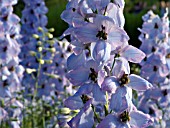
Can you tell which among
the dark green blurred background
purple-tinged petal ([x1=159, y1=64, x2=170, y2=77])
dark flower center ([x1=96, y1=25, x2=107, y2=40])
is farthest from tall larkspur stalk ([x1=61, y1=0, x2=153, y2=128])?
the dark green blurred background

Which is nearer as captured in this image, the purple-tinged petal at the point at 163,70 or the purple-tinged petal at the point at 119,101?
the purple-tinged petal at the point at 119,101

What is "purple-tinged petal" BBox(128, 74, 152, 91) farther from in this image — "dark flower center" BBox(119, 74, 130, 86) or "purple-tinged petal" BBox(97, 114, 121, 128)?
"purple-tinged petal" BBox(97, 114, 121, 128)

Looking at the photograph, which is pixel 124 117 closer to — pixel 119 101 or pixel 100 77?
pixel 119 101

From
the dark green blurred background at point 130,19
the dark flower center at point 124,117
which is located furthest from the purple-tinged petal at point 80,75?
the dark green blurred background at point 130,19

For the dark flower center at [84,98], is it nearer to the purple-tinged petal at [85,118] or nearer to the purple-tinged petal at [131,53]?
the purple-tinged petal at [85,118]

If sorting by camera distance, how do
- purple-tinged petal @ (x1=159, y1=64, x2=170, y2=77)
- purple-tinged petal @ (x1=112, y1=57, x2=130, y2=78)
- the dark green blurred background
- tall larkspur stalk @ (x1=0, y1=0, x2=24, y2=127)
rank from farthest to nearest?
the dark green blurred background
tall larkspur stalk @ (x1=0, y1=0, x2=24, y2=127)
purple-tinged petal @ (x1=159, y1=64, x2=170, y2=77)
purple-tinged petal @ (x1=112, y1=57, x2=130, y2=78)

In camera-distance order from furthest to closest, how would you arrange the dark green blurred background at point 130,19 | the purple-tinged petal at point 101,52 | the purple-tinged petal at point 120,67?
the dark green blurred background at point 130,19 < the purple-tinged petal at point 120,67 < the purple-tinged petal at point 101,52
